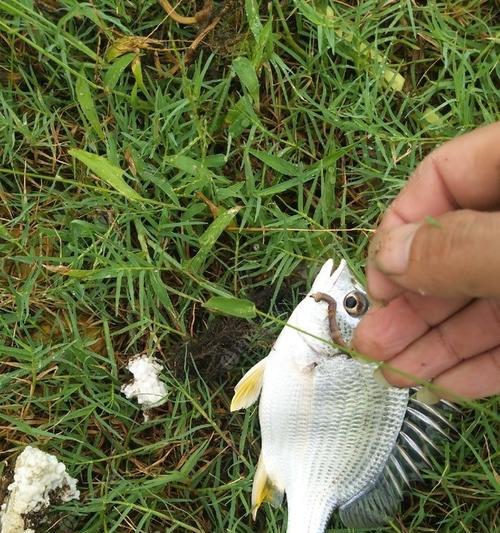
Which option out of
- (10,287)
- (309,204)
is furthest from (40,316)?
(309,204)

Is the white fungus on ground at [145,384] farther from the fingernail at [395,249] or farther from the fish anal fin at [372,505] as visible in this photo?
the fingernail at [395,249]

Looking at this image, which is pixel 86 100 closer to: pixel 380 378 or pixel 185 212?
pixel 185 212

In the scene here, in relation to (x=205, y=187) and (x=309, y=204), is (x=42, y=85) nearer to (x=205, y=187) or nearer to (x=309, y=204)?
(x=205, y=187)

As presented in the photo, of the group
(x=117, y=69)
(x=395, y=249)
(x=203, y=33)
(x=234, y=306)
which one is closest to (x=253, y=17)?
(x=203, y=33)

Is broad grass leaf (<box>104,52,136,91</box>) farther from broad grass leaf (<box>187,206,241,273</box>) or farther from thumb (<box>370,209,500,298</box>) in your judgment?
thumb (<box>370,209,500,298</box>)

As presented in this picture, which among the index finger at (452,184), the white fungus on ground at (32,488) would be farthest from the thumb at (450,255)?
the white fungus on ground at (32,488)

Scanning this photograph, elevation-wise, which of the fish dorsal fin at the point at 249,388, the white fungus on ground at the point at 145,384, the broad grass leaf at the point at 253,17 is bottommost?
the white fungus on ground at the point at 145,384

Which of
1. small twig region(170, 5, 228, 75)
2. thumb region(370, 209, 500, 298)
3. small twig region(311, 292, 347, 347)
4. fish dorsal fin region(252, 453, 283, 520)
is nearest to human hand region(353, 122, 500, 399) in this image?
thumb region(370, 209, 500, 298)
